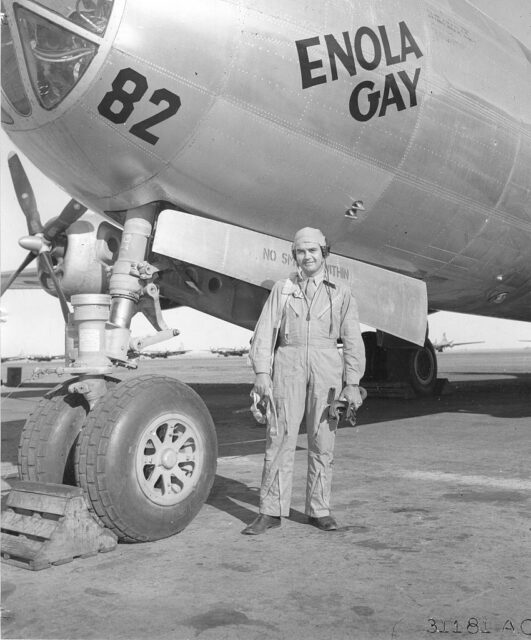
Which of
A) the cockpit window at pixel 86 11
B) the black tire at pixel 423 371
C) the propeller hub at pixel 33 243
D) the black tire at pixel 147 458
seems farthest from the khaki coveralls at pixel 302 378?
the black tire at pixel 423 371

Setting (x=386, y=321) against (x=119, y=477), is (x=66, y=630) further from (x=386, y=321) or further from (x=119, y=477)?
(x=386, y=321)

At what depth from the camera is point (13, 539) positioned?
13.1 feet

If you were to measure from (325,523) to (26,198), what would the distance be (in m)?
4.47

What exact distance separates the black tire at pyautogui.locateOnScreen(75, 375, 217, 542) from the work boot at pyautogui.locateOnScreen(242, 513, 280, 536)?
0.40 metres

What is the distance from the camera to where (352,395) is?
14.6 feet

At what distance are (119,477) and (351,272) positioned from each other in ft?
10.3

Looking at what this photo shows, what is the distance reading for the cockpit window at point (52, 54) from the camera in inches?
179

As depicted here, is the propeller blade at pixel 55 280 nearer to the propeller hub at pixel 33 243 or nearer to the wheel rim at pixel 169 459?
the propeller hub at pixel 33 243

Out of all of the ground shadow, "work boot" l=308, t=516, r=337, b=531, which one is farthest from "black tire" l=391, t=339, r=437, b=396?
"work boot" l=308, t=516, r=337, b=531

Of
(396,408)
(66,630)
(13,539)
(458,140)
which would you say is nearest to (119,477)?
(13,539)

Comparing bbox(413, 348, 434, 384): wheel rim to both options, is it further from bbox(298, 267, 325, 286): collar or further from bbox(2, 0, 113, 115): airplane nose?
bbox(2, 0, 113, 115): airplane nose

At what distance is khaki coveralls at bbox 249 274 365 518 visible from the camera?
453 centimetres

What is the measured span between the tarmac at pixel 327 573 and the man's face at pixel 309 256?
1777mm

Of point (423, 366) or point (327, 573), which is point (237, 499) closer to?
point (327, 573)
